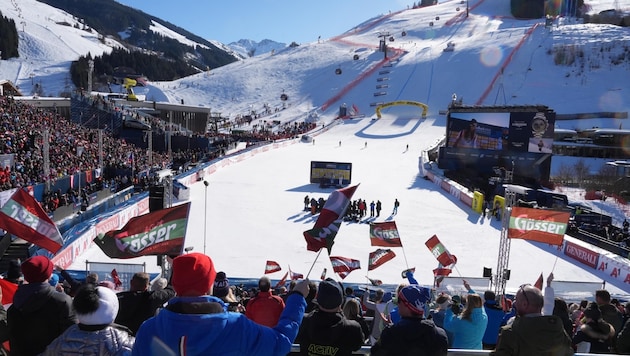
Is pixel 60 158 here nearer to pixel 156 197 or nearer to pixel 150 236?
pixel 156 197

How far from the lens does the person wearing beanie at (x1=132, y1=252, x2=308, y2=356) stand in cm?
219

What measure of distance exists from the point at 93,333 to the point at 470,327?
312 cm

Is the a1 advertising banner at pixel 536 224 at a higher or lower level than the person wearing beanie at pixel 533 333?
lower

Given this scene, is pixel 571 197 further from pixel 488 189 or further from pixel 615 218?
pixel 488 189

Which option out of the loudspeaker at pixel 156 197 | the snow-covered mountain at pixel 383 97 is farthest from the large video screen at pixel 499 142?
the loudspeaker at pixel 156 197

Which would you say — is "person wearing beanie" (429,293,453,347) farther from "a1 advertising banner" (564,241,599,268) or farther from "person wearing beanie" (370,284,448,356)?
"a1 advertising banner" (564,241,599,268)

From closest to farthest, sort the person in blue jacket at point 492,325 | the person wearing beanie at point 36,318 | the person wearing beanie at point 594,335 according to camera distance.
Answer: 1. the person wearing beanie at point 36,318
2. the person wearing beanie at point 594,335
3. the person in blue jacket at point 492,325

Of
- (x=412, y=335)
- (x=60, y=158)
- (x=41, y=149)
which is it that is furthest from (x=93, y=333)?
(x=41, y=149)

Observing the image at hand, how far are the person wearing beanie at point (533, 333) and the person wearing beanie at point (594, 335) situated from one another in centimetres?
181

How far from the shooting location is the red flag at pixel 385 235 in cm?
1170

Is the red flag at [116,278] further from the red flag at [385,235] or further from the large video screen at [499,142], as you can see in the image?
the large video screen at [499,142]

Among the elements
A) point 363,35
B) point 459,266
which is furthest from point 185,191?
point 363,35

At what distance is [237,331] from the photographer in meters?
2.28

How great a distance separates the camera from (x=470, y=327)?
14.1 feet
